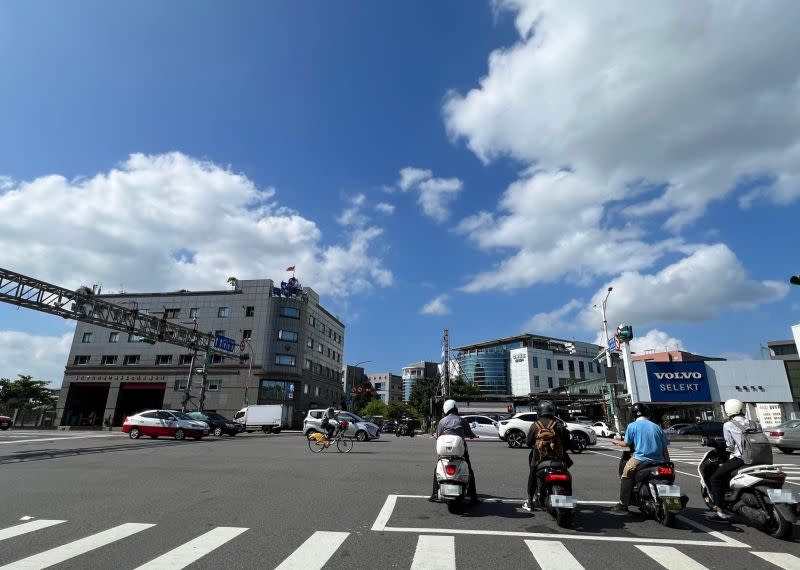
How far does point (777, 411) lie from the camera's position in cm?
4025

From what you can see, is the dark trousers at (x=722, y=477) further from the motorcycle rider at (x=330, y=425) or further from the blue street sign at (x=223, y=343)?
the blue street sign at (x=223, y=343)

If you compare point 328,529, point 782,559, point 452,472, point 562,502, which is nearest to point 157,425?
point 328,529

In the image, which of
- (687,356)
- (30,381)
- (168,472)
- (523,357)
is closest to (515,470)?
(168,472)

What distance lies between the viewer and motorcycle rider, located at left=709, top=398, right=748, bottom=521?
6.54 m

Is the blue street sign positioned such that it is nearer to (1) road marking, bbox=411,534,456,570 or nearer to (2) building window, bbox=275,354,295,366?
(2) building window, bbox=275,354,295,366

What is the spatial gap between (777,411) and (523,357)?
62363 millimetres

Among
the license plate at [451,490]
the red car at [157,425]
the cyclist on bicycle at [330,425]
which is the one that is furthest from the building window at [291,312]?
the license plate at [451,490]

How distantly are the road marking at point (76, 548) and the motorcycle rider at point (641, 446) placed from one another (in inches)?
267

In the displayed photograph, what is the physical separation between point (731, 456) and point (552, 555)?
12.8 feet

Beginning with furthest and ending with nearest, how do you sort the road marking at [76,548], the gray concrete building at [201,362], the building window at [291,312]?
the building window at [291,312] < the gray concrete building at [201,362] < the road marking at [76,548]

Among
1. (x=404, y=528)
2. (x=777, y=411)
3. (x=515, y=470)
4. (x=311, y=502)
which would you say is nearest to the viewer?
(x=404, y=528)

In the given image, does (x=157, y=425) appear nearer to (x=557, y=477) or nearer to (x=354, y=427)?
(x=354, y=427)

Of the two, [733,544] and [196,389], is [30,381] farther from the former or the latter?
[733,544]

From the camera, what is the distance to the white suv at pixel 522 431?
807 inches
